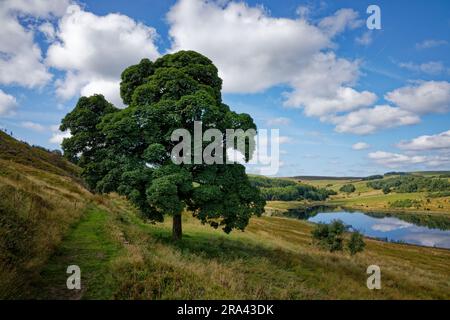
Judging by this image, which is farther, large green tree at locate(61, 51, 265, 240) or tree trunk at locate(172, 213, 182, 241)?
tree trunk at locate(172, 213, 182, 241)

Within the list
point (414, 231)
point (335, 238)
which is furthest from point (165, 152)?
point (414, 231)

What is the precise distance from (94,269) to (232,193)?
10130 mm

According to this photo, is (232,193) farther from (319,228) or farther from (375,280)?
(319,228)

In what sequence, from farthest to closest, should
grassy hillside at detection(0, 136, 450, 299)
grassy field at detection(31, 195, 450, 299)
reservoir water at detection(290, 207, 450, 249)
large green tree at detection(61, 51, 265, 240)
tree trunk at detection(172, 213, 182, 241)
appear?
1. reservoir water at detection(290, 207, 450, 249)
2. tree trunk at detection(172, 213, 182, 241)
3. large green tree at detection(61, 51, 265, 240)
4. grassy field at detection(31, 195, 450, 299)
5. grassy hillside at detection(0, 136, 450, 299)

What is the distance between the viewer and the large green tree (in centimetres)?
1853

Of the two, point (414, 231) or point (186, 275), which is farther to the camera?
point (414, 231)

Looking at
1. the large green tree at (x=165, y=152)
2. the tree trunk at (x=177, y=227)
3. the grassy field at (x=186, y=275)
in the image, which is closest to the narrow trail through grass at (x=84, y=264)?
the grassy field at (x=186, y=275)

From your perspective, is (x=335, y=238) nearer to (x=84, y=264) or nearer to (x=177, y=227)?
(x=177, y=227)

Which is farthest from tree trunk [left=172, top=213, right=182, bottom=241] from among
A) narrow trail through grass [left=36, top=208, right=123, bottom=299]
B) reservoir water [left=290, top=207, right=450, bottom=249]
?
reservoir water [left=290, top=207, right=450, bottom=249]

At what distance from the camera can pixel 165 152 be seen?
1939 cm

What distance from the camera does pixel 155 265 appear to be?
1176 centimetres

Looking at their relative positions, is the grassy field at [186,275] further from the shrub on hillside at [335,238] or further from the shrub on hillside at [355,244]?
the shrub on hillside at [355,244]

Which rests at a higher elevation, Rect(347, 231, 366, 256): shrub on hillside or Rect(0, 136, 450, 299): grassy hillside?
Rect(0, 136, 450, 299): grassy hillside

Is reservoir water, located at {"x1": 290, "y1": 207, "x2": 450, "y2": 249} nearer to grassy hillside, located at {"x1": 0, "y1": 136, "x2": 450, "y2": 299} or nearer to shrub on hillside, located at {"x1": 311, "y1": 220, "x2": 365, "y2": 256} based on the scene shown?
shrub on hillside, located at {"x1": 311, "y1": 220, "x2": 365, "y2": 256}
